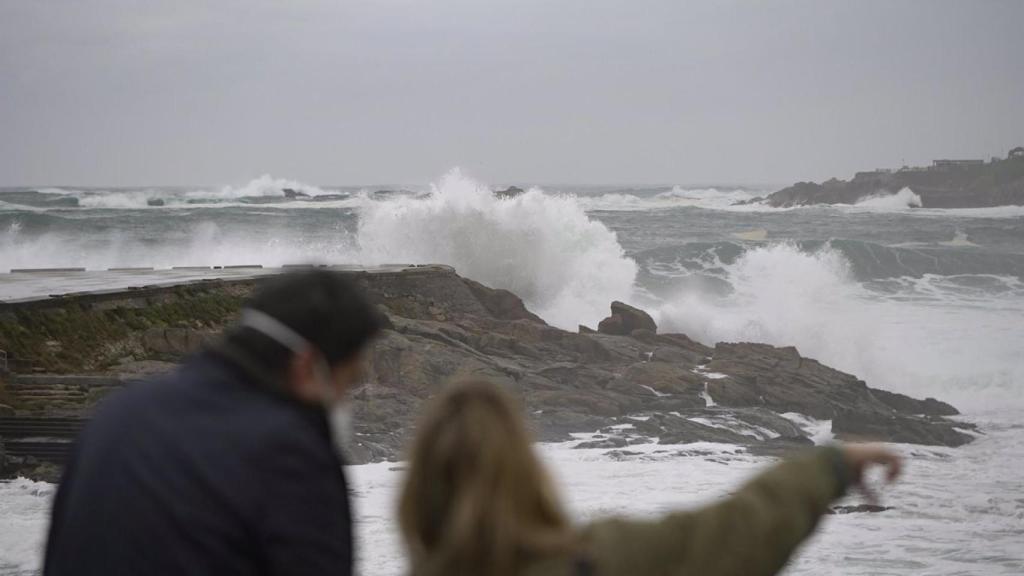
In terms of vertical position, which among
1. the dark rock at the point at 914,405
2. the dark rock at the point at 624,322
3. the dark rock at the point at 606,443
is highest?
the dark rock at the point at 624,322

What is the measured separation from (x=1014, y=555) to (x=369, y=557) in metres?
4.61

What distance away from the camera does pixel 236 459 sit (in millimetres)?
1705

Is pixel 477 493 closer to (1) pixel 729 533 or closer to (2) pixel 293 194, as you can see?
(1) pixel 729 533

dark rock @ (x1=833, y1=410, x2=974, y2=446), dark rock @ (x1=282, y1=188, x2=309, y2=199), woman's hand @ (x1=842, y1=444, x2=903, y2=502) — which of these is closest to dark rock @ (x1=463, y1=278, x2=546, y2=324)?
dark rock @ (x1=833, y1=410, x2=974, y2=446)

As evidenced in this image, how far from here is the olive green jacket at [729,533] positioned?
64.4 inches

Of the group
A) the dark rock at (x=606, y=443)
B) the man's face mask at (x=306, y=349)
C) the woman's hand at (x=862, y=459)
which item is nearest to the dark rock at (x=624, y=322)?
the dark rock at (x=606, y=443)

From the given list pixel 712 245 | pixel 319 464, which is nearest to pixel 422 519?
pixel 319 464

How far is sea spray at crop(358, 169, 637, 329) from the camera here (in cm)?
2658

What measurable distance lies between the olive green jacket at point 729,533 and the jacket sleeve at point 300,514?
294mm

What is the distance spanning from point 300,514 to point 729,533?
570mm

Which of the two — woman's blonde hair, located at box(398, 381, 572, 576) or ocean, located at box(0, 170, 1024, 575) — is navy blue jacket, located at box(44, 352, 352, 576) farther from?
ocean, located at box(0, 170, 1024, 575)

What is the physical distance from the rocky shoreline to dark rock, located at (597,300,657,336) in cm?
33

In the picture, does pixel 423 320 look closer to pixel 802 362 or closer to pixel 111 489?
pixel 802 362

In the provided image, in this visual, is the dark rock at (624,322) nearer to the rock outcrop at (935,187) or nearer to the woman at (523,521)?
the woman at (523,521)
